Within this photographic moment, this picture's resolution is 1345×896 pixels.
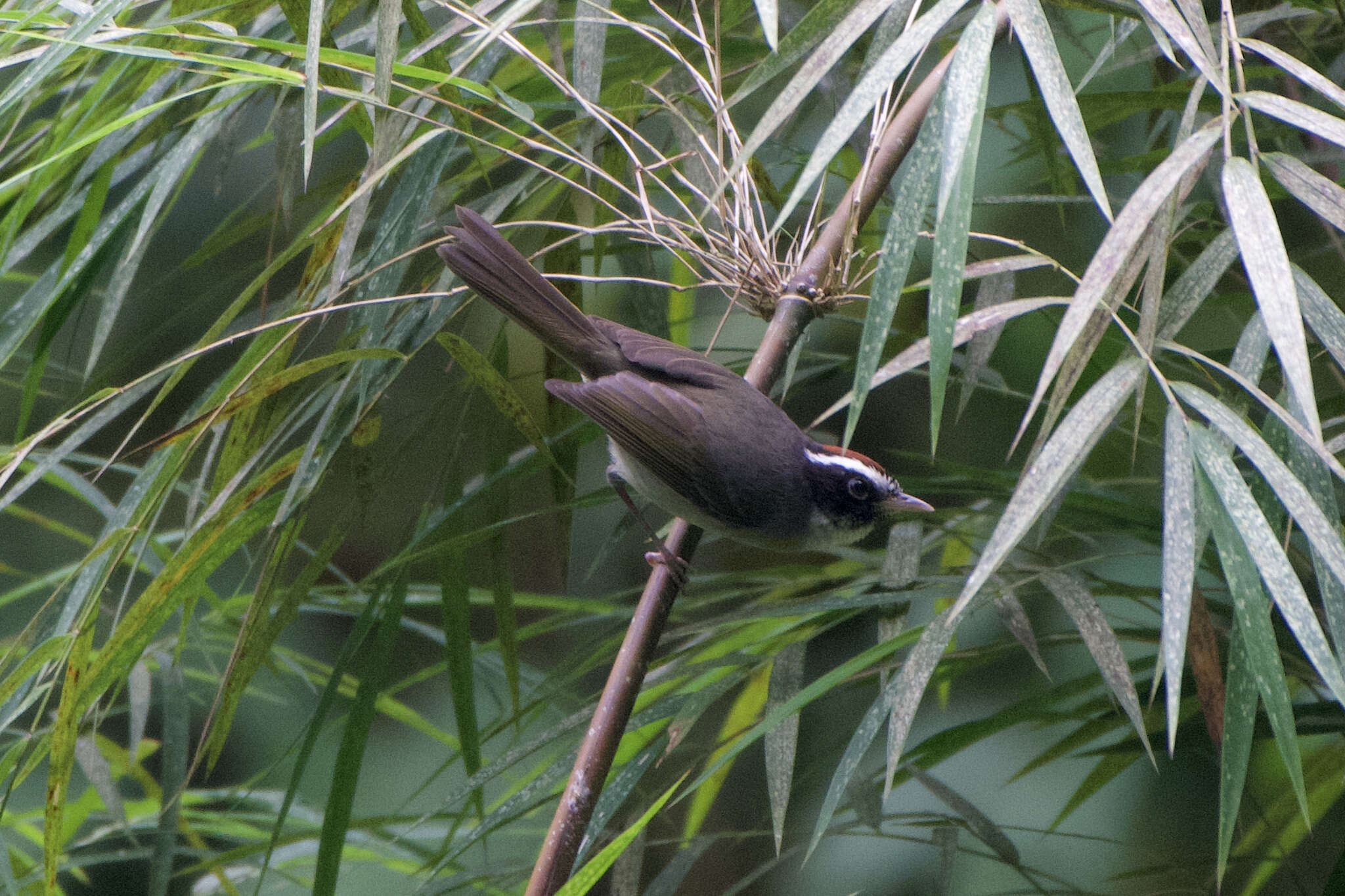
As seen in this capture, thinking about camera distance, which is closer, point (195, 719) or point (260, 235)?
point (260, 235)

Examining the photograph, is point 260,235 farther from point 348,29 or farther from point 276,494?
point 276,494

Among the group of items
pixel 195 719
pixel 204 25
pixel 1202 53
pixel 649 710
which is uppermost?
pixel 204 25

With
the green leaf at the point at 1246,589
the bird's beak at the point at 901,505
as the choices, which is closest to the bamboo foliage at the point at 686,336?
the green leaf at the point at 1246,589

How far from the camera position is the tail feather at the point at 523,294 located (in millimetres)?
1314

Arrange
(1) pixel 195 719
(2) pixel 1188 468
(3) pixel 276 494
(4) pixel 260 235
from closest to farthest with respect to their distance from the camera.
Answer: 1. (2) pixel 1188 468
2. (3) pixel 276 494
3. (4) pixel 260 235
4. (1) pixel 195 719

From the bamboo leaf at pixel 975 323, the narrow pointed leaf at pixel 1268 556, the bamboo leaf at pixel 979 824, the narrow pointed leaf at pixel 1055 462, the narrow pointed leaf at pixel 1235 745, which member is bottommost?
the bamboo leaf at pixel 979 824

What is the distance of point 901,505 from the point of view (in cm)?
150

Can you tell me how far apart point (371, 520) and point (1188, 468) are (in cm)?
155

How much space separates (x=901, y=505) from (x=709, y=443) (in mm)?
279

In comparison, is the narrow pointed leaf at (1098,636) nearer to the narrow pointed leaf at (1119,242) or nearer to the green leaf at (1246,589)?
the green leaf at (1246,589)

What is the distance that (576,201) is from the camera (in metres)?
2.07

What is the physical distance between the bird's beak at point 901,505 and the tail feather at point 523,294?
0.41 m

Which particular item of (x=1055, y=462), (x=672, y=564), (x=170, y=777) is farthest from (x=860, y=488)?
(x=170, y=777)

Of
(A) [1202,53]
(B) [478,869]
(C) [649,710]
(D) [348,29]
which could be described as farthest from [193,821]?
(A) [1202,53]
